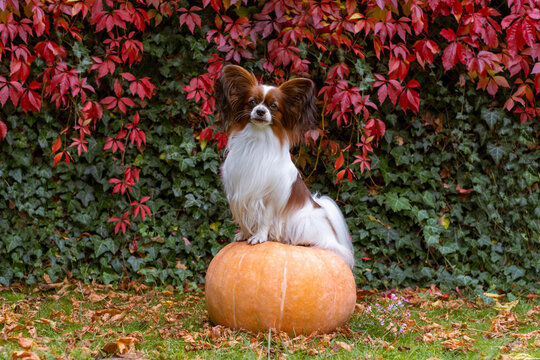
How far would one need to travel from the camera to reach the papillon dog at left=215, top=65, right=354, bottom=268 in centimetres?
362

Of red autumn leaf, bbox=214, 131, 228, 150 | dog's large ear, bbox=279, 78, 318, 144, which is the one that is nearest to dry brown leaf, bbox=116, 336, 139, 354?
dog's large ear, bbox=279, 78, 318, 144

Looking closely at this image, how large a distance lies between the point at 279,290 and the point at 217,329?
0.47 m

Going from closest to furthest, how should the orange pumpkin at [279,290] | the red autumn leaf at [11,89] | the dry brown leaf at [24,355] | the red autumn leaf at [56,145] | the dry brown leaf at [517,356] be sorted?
the dry brown leaf at [24,355] < the dry brown leaf at [517,356] < the orange pumpkin at [279,290] < the red autumn leaf at [11,89] < the red autumn leaf at [56,145]

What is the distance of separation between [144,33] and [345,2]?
1.89m

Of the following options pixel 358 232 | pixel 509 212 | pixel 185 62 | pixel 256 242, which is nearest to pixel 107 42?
pixel 185 62

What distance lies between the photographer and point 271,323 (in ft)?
11.6

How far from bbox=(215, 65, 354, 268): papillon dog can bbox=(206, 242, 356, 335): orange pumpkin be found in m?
0.17

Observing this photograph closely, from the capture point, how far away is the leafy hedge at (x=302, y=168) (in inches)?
207

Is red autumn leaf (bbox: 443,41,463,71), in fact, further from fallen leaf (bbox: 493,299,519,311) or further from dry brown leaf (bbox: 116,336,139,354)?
dry brown leaf (bbox: 116,336,139,354)

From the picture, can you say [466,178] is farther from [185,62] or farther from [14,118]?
[14,118]

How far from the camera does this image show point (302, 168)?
218 inches

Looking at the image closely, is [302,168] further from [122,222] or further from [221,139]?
[122,222]

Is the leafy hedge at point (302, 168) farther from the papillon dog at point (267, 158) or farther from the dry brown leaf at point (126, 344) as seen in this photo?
the dry brown leaf at point (126, 344)

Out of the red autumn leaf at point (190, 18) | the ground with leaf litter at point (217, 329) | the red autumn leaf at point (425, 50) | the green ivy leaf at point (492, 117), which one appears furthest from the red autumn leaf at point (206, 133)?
the green ivy leaf at point (492, 117)
